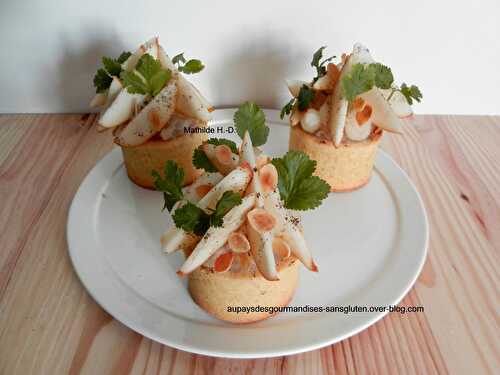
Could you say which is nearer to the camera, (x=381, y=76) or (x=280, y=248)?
(x=280, y=248)

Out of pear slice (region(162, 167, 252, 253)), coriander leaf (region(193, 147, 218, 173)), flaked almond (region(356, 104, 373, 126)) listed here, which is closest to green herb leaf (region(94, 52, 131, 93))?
coriander leaf (region(193, 147, 218, 173))

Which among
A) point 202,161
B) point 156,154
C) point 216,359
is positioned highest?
point 202,161

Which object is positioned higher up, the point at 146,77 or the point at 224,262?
the point at 146,77

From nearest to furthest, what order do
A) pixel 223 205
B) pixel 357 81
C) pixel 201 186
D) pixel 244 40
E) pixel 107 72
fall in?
pixel 223 205 → pixel 201 186 → pixel 357 81 → pixel 107 72 → pixel 244 40

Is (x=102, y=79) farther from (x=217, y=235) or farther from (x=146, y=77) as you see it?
(x=217, y=235)

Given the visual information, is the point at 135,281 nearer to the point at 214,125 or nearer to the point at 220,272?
the point at 220,272

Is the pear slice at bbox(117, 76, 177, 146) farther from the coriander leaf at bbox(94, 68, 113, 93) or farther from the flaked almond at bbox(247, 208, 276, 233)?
the flaked almond at bbox(247, 208, 276, 233)

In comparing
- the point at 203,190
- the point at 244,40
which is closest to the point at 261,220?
the point at 203,190
